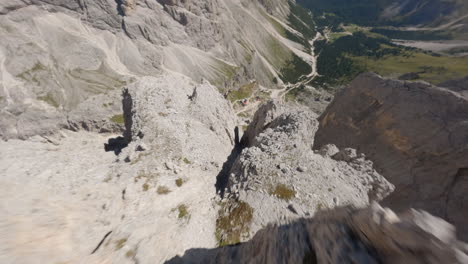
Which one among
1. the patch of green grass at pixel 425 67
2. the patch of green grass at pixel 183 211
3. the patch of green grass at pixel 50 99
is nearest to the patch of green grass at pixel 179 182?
the patch of green grass at pixel 183 211

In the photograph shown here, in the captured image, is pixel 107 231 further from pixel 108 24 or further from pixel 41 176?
pixel 108 24

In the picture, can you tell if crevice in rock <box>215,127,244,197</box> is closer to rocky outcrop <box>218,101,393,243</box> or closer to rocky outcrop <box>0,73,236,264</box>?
rocky outcrop <box>0,73,236,264</box>

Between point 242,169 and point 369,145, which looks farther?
point 369,145

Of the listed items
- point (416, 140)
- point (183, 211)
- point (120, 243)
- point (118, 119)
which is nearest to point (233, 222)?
point (183, 211)

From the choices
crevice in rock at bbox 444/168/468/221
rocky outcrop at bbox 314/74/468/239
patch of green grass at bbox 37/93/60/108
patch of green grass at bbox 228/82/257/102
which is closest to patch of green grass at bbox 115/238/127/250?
rocky outcrop at bbox 314/74/468/239

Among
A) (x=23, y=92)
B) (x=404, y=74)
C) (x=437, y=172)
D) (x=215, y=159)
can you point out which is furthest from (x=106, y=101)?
(x=404, y=74)

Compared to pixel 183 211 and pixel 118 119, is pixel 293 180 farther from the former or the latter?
pixel 118 119

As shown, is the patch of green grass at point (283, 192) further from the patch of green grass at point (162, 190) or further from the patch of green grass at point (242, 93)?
the patch of green grass at point (242, 93)
